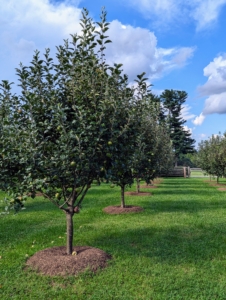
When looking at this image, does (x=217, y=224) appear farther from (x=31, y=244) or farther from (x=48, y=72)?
(x=48, y=72)

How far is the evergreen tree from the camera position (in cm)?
5622

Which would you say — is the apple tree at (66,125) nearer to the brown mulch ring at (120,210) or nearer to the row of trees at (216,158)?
the brown mulch ring at (120,210)

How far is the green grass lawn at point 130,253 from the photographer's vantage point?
4516 mm

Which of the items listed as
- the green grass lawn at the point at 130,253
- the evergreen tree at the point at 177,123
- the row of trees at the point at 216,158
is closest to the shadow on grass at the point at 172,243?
the green grass lawn at the point at 130,253

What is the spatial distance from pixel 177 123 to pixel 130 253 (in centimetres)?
5336

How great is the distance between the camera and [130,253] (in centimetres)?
615

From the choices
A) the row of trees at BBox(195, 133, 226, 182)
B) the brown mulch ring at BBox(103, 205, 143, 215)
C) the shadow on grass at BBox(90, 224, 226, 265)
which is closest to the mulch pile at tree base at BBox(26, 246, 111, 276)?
the shadow on grass at BBox(90, 224, 226, 265)

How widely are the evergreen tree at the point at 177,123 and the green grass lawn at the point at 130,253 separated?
45693 millimetres

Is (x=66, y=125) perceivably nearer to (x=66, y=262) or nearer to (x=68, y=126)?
(x=68, y=126)

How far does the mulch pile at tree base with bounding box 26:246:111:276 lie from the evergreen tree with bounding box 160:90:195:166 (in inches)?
1951

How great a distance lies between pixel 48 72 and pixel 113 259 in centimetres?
364

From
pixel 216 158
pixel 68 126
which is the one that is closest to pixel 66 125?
pixel 68 126

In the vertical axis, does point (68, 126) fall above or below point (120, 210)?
above

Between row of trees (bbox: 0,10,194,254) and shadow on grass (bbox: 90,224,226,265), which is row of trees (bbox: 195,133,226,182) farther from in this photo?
row of trees (bbox: 0,10,194,254)
